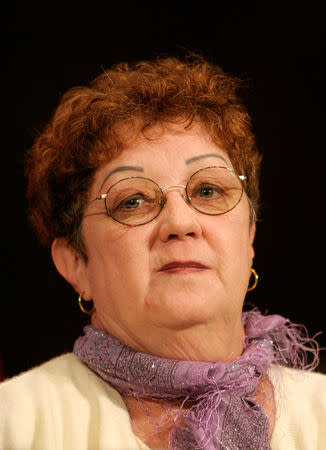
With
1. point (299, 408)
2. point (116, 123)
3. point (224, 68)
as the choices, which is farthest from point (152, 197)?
point (224, 68)

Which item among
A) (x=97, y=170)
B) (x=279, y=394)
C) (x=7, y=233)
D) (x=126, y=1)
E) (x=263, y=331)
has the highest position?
(x=126, y=1)

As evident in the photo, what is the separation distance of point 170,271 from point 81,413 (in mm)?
412

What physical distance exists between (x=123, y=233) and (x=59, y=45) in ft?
3.39

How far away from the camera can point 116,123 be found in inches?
57.2

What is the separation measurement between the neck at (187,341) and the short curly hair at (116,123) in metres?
0.30

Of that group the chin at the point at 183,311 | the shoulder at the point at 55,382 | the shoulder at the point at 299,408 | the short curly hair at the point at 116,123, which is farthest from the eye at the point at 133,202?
the shoulder at the point at 299,408

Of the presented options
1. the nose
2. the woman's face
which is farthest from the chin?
the nose

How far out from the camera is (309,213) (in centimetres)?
216

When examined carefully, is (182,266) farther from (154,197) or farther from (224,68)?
(224,68)

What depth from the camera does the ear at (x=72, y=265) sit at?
1512 millimetres

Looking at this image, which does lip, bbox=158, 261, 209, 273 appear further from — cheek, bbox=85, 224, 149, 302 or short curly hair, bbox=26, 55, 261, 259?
short curly hair, bbox=26, 55, 261, 259

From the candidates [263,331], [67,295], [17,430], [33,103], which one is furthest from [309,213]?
[17,430]

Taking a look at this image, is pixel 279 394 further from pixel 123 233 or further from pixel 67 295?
pixel 67 295

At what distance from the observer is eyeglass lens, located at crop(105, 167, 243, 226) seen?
1.37 meters
